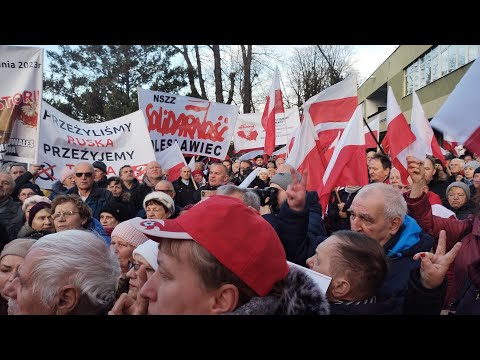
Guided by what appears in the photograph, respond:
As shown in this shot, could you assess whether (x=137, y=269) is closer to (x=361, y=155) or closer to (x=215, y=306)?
(x=215, y=306)

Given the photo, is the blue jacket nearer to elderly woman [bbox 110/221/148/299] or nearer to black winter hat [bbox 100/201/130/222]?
elderly woman [bbox 110/221/148/299]

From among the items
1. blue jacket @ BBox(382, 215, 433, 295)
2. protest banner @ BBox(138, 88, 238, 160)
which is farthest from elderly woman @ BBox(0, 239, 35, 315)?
protest banner @ BBox(138, 88, 238, 160)

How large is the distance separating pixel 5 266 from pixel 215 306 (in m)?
1.56

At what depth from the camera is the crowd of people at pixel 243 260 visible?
1.49 metres

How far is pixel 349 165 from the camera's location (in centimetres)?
451

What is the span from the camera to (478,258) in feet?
9.14

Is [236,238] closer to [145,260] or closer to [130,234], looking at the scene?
[145,260]

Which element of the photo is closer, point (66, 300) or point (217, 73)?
point (66, 300)

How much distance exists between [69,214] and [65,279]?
189 cm

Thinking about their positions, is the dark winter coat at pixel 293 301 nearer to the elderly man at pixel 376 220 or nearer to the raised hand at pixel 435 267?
the raised hand at pixel 435 267

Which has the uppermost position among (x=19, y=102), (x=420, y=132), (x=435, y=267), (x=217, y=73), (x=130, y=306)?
(x=217, y=73)

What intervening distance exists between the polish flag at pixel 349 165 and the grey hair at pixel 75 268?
2786mm

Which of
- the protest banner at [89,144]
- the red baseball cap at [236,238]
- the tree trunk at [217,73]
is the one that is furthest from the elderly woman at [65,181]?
the tree trunk at [217,73]

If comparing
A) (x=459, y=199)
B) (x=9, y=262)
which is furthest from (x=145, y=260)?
(x=459, y=199)
